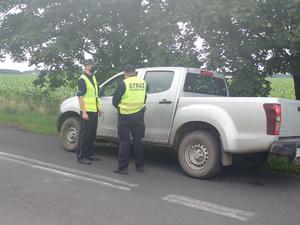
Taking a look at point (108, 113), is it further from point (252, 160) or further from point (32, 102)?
point (32, 102)

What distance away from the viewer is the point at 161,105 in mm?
8281

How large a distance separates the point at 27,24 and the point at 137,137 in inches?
287

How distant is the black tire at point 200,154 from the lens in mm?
7383

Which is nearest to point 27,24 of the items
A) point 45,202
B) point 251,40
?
point 251,40

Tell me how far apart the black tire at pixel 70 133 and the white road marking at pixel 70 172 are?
1.16 metres

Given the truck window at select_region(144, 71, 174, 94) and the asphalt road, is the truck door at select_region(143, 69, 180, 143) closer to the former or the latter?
the truck window at select_region(144, 71, 174, 94)

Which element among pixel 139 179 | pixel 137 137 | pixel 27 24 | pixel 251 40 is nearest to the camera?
pixel 139 179

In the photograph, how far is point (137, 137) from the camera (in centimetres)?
798

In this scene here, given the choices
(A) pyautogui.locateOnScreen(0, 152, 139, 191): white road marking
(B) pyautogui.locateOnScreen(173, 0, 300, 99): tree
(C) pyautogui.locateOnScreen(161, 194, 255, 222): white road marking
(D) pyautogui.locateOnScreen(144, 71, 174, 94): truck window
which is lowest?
(A) pyautogui.locateOnScreen(0, 152, 139, 191): white road marking

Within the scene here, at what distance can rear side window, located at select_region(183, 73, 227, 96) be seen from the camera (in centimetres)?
851

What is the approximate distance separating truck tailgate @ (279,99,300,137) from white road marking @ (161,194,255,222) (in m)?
1.69

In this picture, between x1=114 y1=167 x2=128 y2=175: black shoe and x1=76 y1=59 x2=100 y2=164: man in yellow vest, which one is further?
x1=76 y1=59 x2=100 y2=164: man in yellow vest

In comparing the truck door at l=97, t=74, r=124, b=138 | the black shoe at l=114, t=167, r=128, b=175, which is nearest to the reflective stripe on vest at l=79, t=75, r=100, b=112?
the truck door at l=97, t=74, r=124, b=138

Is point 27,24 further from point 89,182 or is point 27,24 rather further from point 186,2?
point 89,182
